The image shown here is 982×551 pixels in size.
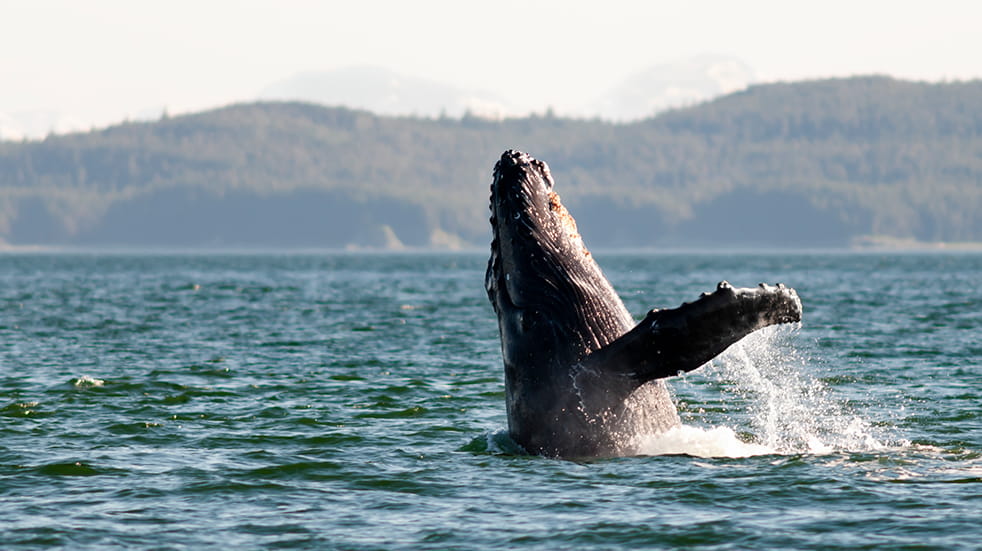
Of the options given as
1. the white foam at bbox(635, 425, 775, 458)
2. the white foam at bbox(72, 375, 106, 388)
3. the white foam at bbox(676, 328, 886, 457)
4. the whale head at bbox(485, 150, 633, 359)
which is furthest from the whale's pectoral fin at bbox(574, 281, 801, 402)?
the white foam at bbox(72, 375, 106, 388)

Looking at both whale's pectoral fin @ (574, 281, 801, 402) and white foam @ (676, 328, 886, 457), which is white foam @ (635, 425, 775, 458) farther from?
whale's pectoral fin @ (574, 281, 801, 402)

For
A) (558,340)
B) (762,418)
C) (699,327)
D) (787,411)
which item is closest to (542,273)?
(558,340)

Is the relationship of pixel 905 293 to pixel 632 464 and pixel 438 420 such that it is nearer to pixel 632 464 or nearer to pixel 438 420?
pixel 438 420

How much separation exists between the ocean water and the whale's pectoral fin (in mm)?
1255

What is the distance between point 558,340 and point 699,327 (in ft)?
5.19

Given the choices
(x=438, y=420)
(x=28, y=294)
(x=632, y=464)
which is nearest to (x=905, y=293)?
(x=28, y=294)

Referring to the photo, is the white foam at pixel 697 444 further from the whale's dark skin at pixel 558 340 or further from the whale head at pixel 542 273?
the whale head at pixel 542 273

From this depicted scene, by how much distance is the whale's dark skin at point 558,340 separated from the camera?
1144 cm

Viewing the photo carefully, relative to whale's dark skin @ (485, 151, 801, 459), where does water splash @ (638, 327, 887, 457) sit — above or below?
below

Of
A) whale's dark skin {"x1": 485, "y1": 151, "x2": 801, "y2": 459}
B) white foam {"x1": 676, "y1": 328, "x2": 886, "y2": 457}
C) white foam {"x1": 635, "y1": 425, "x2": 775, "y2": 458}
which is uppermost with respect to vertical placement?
whale's dark skin {"x1": 485, "y1": 151, "x2": 801, "y2": 459}

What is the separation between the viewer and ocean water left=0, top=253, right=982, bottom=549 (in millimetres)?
10453

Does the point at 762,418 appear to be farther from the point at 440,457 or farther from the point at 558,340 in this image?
the point at 558,340

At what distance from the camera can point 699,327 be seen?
34.2 ft

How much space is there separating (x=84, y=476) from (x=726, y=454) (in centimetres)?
634
